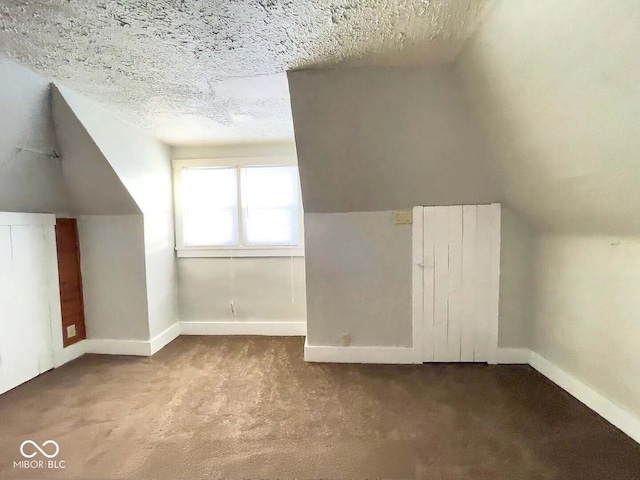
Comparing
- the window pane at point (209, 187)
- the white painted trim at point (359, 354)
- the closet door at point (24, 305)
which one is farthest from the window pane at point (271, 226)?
the closet door at point (24, 305)

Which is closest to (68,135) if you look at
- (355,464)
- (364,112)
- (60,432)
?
(60,432)

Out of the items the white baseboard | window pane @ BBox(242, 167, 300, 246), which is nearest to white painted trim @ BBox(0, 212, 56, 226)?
window pane @ BBox(242, 167, 300, 246)

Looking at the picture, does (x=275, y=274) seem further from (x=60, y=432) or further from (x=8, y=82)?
(x=8, y=82)

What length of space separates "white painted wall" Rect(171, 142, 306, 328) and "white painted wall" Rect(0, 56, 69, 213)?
1.27 metres

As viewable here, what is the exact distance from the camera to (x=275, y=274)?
12.9 feet

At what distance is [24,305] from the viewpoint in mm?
2934

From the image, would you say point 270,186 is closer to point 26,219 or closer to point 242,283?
point 242,283

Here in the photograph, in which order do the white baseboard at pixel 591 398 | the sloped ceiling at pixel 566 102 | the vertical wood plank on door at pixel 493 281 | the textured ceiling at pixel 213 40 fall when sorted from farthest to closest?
1. the vertical wood plank on door at pixel 493 281
2. the white baseboard at pixel 591 398
3. the textured ceiling at pixel 213 40
4. the sloped ceiling at pixel 566 102

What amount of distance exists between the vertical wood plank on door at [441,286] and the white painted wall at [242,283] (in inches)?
56.6

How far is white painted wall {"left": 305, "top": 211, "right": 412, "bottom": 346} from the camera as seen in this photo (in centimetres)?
317

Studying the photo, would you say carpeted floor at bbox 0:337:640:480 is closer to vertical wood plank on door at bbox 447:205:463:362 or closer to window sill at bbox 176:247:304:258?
vertical wood plank on door at bbox 447:205:463:362

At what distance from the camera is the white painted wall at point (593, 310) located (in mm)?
2088

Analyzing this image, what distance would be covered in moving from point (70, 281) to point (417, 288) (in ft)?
10.8

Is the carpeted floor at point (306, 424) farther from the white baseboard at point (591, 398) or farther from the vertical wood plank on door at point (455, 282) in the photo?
the vertical wood plank on door at point (455, 282)
